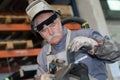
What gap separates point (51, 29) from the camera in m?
2.58

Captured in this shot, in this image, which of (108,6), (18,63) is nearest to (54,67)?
(18,63)

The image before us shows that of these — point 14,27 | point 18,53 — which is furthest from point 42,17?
point 14,27

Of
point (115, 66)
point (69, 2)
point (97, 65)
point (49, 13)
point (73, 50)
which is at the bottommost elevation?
point (115, 66)

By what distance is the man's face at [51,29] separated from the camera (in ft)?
8.48

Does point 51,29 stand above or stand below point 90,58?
above

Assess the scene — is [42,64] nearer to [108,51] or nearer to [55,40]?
[55,40]

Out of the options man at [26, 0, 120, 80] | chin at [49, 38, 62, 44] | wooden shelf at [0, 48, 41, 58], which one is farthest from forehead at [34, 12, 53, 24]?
wooden shelf at [0, 48, 41, 58]

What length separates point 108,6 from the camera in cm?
811

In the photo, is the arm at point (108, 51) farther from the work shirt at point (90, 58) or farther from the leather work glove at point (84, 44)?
the work shirt at point (90, 58)

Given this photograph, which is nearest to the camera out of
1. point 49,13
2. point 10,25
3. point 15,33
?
point 49,13

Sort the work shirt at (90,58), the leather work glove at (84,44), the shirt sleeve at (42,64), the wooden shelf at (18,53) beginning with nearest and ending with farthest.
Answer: the leather work glove at (84,44), the work shirt at (90,58), the shirt sleeve at (42,64), the wooden shelf at (18,53)

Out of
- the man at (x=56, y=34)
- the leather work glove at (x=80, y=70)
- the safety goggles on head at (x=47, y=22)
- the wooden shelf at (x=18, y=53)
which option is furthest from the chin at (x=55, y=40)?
the wooden shelf at (x=18, y=53)

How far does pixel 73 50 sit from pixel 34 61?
133 inches

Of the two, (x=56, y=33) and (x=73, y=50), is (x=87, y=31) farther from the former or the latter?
(x=73, y=50)
